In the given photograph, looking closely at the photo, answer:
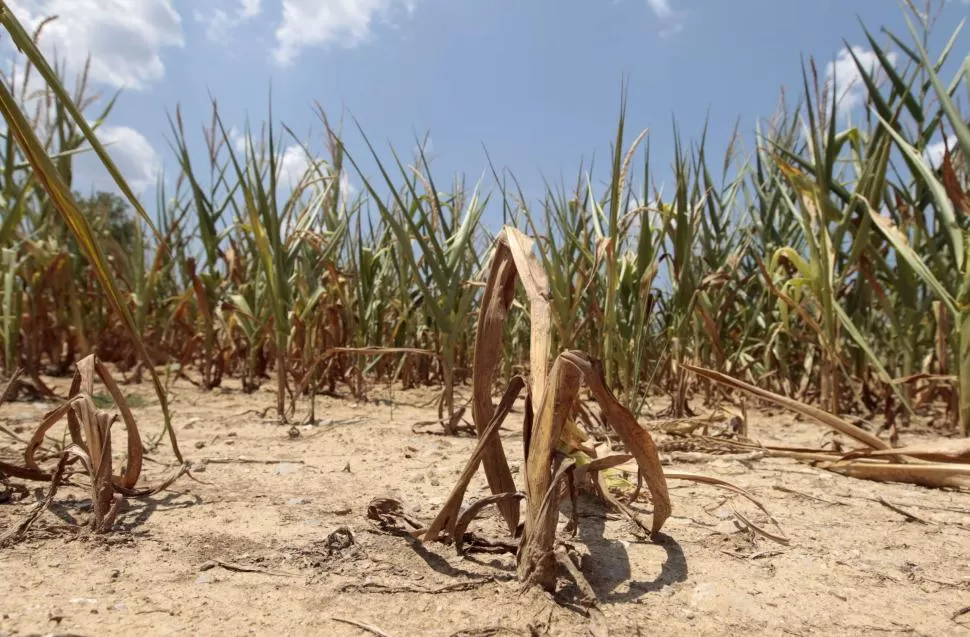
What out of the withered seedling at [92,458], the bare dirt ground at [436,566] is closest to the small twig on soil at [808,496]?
the bare dirt ground at [436,566]

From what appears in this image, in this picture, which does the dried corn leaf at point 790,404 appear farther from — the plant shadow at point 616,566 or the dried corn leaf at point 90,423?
the dried corn leaf at point 90,423

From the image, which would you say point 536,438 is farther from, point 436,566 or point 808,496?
point 808,496

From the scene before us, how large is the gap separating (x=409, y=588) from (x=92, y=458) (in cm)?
49

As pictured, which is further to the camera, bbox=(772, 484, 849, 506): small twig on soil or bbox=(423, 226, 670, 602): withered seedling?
bbox=(772, 484, 849, 506): small twig on soil

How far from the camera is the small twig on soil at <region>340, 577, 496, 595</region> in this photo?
2.30ft

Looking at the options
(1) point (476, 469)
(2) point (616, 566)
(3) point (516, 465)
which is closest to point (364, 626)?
(1) point (476, 469)

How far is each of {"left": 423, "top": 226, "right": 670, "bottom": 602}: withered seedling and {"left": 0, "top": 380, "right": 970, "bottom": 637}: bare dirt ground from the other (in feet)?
0.17

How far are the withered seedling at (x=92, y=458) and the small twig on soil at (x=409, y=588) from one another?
367mm

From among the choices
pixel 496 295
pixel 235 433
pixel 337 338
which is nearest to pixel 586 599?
pixel 496 295

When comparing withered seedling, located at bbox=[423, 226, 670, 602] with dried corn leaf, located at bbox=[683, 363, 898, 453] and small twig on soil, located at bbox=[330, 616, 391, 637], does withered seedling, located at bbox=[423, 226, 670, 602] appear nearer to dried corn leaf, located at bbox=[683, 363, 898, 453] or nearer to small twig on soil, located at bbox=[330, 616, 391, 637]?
small twig on soil, located at bbox=[330, 616, 391, 637]

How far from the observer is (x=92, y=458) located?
88cm

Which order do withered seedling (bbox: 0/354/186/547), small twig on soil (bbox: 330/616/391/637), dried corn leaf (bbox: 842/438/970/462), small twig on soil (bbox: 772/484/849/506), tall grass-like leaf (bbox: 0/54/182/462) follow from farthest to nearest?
dried corn leaf (bbox: 842/438/970/462) → small twig on soil (bbox: 772/484/849/506) → withered seedling (bbox: 0/354/186/547) → small twig on soil (bbox: 330/616/391/637) → tall grass-like leaf (bbox: 0/54/182/462)

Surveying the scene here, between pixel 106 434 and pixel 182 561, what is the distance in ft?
0.75

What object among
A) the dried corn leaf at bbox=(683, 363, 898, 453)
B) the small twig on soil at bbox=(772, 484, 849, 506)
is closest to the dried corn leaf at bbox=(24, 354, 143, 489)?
the dried corn leaf at bbox=(683, 363, 898, 453)
